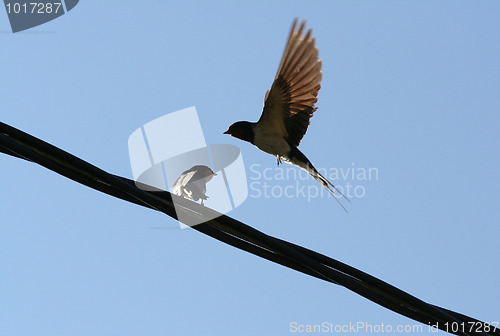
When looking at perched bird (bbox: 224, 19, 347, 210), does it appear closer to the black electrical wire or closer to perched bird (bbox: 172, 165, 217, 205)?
perched bird (bbox: 172, 165, 217, 205)

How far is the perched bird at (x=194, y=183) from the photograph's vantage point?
4785 mm

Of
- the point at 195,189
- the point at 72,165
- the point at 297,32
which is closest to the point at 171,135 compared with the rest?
the point at 195,189

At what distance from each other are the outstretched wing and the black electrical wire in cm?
271

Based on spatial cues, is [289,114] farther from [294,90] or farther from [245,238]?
[245,238]

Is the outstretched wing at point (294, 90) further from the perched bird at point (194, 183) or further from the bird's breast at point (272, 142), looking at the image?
the perched bird at point (194, 183)

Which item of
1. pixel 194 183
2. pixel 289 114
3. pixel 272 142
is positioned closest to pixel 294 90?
pixel 289 114

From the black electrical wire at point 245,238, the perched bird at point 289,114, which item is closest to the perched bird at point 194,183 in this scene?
the perched bird at point 289,114

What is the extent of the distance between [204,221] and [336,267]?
644 millimetres

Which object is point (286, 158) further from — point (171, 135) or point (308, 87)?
point (171, 135)

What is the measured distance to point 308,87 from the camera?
19.8 ft

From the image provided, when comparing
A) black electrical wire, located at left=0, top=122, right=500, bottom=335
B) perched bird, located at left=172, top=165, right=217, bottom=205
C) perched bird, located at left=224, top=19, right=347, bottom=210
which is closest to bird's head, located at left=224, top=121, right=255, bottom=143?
perched bird, located at left=224, top=19, right=347, bottom=210

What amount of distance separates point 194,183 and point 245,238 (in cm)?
185

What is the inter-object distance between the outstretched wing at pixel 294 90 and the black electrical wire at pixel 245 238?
8.90 feet

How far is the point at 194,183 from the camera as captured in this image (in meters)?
4.80
